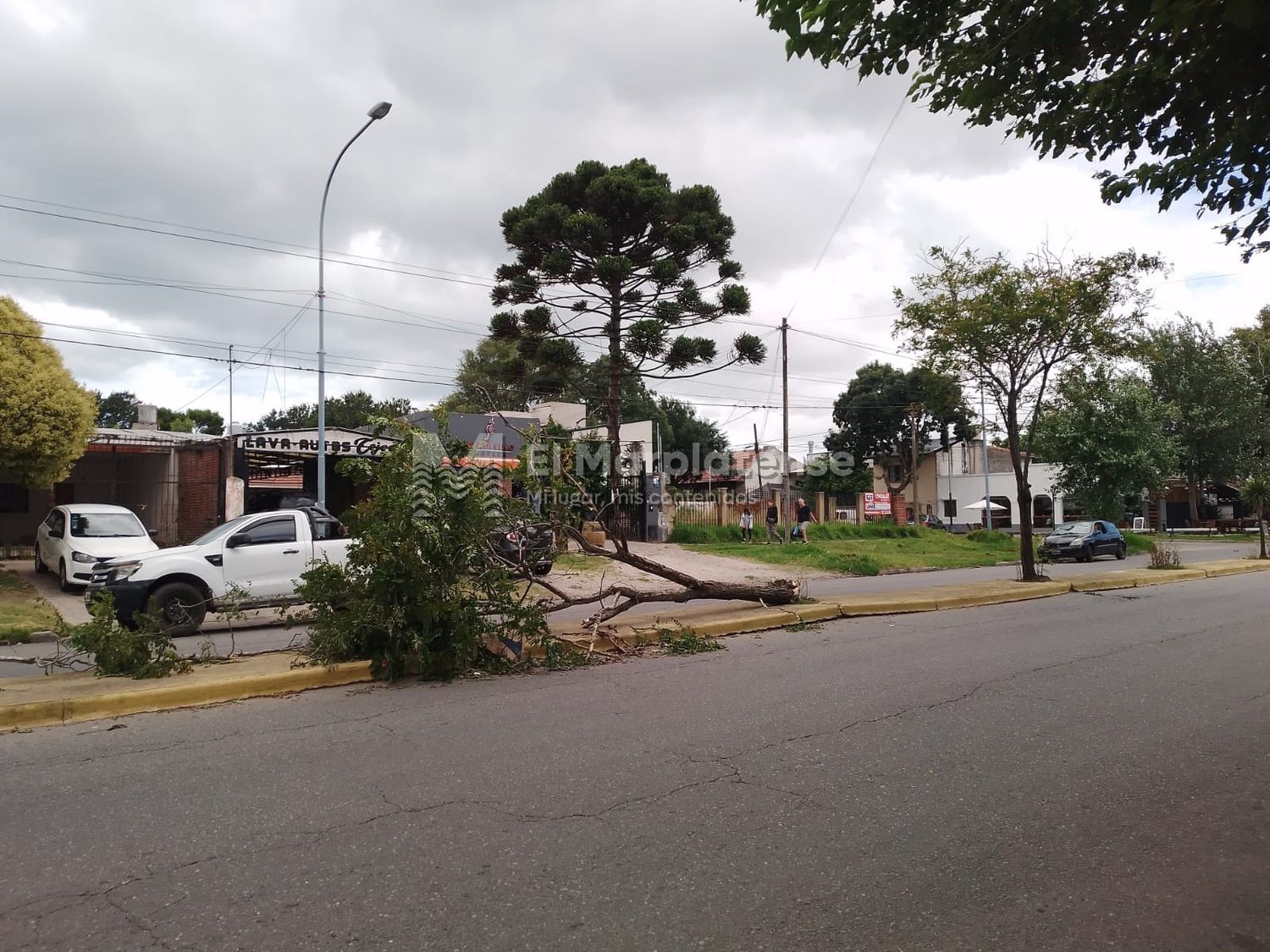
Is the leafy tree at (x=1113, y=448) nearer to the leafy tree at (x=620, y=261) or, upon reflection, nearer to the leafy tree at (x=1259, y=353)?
the leafy tree at (x=1259, y=353)

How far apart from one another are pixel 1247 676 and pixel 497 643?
7.07 meters

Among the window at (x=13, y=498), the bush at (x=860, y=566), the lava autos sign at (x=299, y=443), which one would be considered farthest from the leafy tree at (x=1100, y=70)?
the window at (x=13, y=498)

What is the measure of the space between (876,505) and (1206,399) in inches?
697

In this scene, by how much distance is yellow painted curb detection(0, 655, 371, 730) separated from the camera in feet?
19.5

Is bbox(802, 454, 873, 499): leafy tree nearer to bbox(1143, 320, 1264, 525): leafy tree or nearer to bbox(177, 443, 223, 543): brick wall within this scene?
bbox(1143, 320, 1264, 525): leafy tree

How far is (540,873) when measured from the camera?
3.52 m

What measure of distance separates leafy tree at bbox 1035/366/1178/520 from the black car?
28740mm

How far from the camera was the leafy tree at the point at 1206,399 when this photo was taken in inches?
1527

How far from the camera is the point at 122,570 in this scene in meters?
10.5

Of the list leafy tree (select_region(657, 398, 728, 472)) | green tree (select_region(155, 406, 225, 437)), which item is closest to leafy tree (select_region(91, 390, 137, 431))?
green tree (select_region(155, 406, 225, 437))

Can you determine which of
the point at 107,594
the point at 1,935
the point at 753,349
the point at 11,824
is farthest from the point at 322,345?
the point at 1,935

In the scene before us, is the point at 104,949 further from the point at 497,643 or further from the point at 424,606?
the point at 497,643

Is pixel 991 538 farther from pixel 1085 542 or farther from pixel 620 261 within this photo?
pixel 620 261

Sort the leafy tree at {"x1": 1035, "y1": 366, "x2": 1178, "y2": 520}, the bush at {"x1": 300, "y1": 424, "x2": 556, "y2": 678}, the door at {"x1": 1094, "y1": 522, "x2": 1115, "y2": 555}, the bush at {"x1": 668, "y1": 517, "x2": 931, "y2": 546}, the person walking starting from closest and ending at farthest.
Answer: the bush at {"x1": 300, "y1": 424, "x2": 556, "y2": 678} < the door at {"x1": 1094, "y1": 522, "x2": 1115, "y2": 555} < the bush at {"x1": 668, "y1": 517, "x2": 931, "y2": 546} < the person walking < the leafy tree at {"x1": 1035, "y1": 366, "x2": 1178, "y2": 520}
